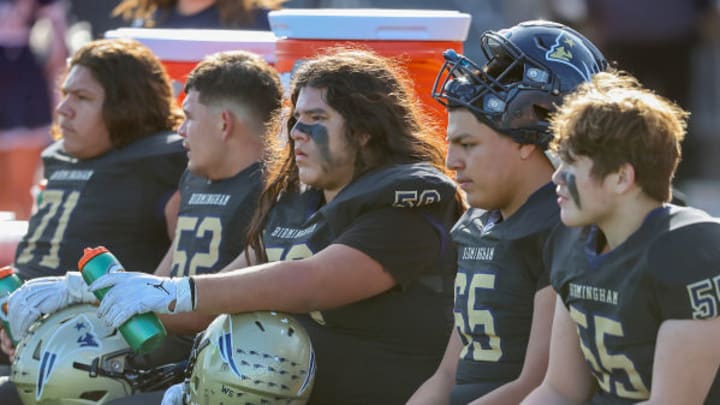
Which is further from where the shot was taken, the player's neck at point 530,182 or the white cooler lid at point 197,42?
the white cooler lid at point 197,42

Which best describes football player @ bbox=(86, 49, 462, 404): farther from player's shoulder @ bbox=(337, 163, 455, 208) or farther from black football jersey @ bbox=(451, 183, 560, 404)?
black football jersey @ bbox=(451, 183, 560, 404)

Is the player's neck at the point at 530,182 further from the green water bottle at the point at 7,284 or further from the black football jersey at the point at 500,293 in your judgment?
the green water bottle at the point at 7,284

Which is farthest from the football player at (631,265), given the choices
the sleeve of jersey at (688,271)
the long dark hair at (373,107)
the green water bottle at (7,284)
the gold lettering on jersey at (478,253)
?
the green water bottle at (7,284)

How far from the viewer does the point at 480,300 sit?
3.90m

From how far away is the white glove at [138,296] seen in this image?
4070 mm

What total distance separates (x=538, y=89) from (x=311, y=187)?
2.95ft

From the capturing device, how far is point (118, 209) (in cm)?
546

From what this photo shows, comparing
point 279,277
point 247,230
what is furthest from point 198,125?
point 279,277

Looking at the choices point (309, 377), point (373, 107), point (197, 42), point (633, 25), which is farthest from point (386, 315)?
point (633, 25)

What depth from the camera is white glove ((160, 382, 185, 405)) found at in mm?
4254

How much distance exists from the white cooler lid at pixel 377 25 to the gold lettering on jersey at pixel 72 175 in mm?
927

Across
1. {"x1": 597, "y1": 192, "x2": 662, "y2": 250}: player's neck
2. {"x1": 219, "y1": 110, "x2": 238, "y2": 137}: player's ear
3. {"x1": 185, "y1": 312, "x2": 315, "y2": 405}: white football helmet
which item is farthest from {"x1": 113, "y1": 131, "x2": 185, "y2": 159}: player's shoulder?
{"x1": 597, "y1": 192, "x2": 662, "y2": 250}: player's neck

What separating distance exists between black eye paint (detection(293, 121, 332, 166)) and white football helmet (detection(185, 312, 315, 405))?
0.49 m

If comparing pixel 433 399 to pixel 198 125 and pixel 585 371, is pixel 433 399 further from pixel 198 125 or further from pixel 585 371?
pixel 198 125
